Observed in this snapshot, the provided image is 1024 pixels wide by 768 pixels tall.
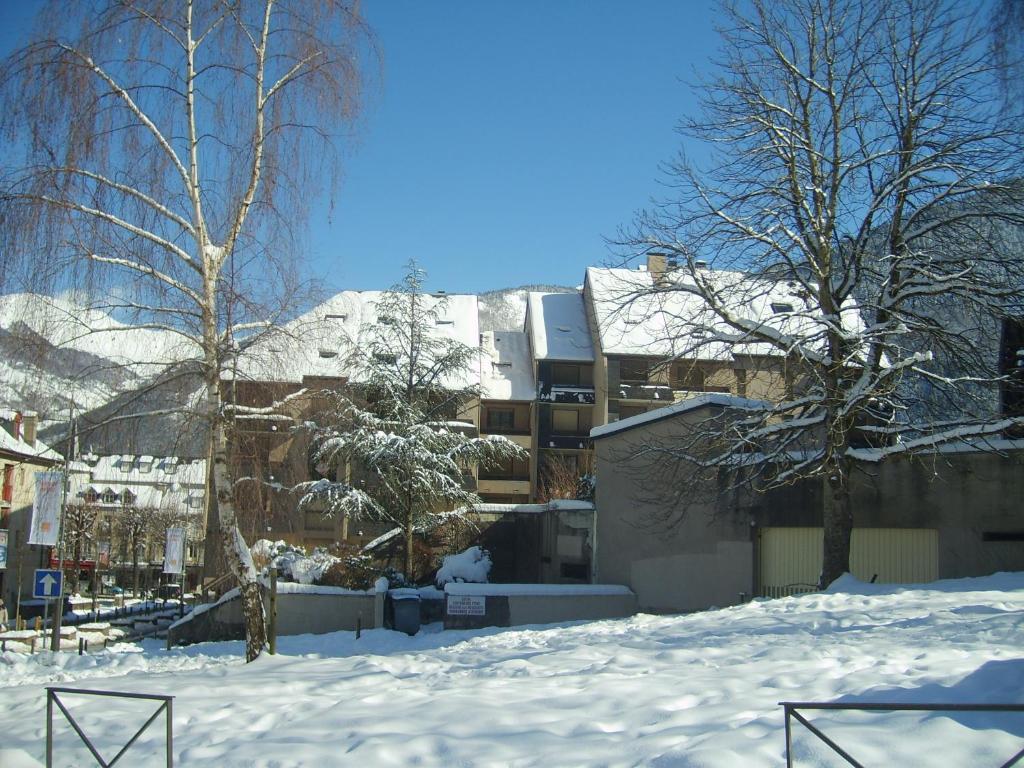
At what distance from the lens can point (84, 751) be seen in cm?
792

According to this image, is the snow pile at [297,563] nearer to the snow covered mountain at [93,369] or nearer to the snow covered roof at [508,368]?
the snow covered mountain at [93,369]

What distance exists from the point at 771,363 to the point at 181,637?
1620 centimetres

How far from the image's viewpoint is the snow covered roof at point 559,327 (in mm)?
49312

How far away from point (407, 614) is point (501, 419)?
27.4 m

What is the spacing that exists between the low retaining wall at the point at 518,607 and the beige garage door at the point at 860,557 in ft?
11.6

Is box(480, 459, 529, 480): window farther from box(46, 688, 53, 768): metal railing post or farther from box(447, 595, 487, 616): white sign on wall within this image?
box(46, 688, 53, 768): metal railing post

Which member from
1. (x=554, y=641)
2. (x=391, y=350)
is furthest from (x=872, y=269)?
(x=391, y=350)

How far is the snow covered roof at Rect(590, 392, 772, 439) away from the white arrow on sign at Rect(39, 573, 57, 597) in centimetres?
1320

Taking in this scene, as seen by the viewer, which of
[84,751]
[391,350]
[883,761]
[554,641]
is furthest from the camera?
[391,350]

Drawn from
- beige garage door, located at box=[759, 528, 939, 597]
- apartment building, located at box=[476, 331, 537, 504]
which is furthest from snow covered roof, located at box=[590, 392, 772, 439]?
apartment building, located at box=[476, 331, 537, 504]

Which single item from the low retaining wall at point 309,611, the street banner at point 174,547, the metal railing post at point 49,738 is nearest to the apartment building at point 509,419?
the street banner at point 174,547

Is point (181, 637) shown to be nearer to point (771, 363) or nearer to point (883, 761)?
point (771, 363)

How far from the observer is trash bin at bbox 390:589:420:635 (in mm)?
22469

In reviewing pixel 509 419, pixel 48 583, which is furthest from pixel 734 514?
pixel 509 419
